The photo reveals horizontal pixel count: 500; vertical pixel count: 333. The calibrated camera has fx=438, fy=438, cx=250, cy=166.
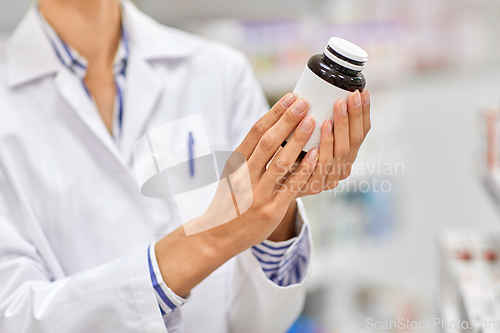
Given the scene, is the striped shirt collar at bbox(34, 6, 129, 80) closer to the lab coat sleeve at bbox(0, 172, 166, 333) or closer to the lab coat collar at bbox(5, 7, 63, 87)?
the lab coat collar at bbox(5, 7, 63, 87)

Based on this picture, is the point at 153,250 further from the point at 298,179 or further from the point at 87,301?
the point at 298,179

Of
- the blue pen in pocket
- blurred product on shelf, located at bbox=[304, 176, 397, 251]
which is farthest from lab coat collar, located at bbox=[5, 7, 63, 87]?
blurred product on shelf, located at bbox=[304, 176, 397, 251]

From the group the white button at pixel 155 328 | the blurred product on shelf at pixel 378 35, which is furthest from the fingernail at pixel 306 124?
the blurred product on shelf at pixel 378 35

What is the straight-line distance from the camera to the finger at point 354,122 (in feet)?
1.49

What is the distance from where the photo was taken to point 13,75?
0.68 metres

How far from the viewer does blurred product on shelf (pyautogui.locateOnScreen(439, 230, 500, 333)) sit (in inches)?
26.1

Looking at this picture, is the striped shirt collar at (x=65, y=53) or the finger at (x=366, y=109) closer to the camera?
A: the finger at (x=366, y=109)

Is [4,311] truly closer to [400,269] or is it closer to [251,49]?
[251,49]

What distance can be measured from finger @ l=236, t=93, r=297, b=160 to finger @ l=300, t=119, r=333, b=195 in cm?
5

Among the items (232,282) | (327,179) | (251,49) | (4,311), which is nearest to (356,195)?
(251,49)

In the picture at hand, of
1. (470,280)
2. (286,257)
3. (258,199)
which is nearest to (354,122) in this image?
(258,199)

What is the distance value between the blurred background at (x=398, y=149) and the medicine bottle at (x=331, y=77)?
91 cm

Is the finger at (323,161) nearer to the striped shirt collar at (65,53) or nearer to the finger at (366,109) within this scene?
the finger at (366,109)

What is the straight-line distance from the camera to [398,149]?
1712 mm
